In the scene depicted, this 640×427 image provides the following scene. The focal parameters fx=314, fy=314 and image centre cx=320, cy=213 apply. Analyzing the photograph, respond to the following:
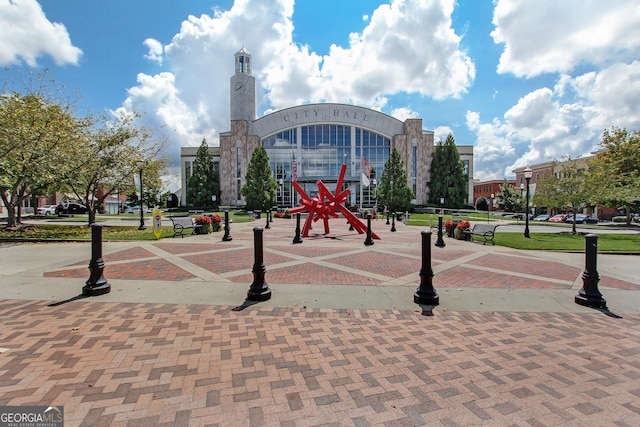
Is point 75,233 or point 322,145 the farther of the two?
point 322,145

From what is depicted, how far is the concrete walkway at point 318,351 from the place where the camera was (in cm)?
260

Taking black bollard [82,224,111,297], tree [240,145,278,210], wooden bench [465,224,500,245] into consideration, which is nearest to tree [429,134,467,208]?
tree [240,145,278,210]

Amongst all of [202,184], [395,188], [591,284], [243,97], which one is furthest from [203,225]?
[243,97]

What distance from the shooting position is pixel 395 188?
149ft

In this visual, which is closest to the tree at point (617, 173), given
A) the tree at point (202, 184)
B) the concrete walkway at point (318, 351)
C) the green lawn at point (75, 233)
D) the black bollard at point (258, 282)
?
the concrete walkway at point (318, 351)

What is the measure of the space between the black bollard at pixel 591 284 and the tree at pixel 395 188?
39328mm

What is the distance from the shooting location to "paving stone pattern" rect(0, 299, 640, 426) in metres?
2.55

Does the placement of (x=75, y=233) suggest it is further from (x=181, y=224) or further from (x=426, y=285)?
(x=426, y=285)

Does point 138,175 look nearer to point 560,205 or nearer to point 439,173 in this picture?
point 560,205

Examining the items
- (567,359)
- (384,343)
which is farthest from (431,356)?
(567,359)

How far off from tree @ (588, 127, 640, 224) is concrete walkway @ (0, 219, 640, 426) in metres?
17.6

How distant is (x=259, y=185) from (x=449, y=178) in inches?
1264

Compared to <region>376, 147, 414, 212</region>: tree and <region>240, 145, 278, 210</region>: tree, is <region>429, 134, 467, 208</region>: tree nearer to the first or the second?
<region>376, 147, 414, 212</region>: tree

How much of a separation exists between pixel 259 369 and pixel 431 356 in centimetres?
189
